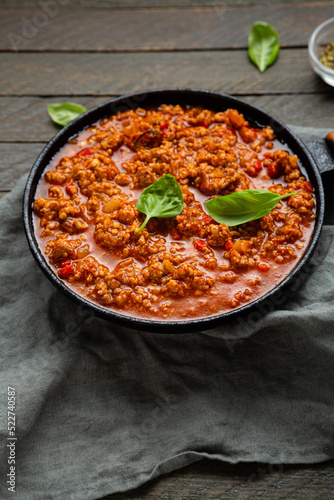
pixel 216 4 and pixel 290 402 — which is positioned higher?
pixel 216 4

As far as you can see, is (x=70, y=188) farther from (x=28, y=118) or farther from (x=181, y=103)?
(x=28, y=118)

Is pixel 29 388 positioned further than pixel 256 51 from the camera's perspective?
No

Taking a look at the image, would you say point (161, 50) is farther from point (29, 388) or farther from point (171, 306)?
point (29, 388)

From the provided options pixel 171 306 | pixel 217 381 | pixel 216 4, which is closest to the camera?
pixel 171 306

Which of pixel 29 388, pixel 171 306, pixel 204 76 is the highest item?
pixel 204 76

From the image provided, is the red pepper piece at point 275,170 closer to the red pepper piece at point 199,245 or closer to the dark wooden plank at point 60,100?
the red pepper piece at point 199,245

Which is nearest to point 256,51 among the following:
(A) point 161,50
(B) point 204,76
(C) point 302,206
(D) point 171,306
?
(B) point 204,76

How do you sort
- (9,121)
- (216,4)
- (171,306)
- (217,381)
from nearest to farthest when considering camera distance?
1. (171,306)
2. (217,381)
3. (9,121)
4. (216,4)

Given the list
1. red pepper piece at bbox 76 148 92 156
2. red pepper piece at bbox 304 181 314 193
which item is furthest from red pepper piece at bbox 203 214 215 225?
red pepper piece at bbox 76 148 92 156
